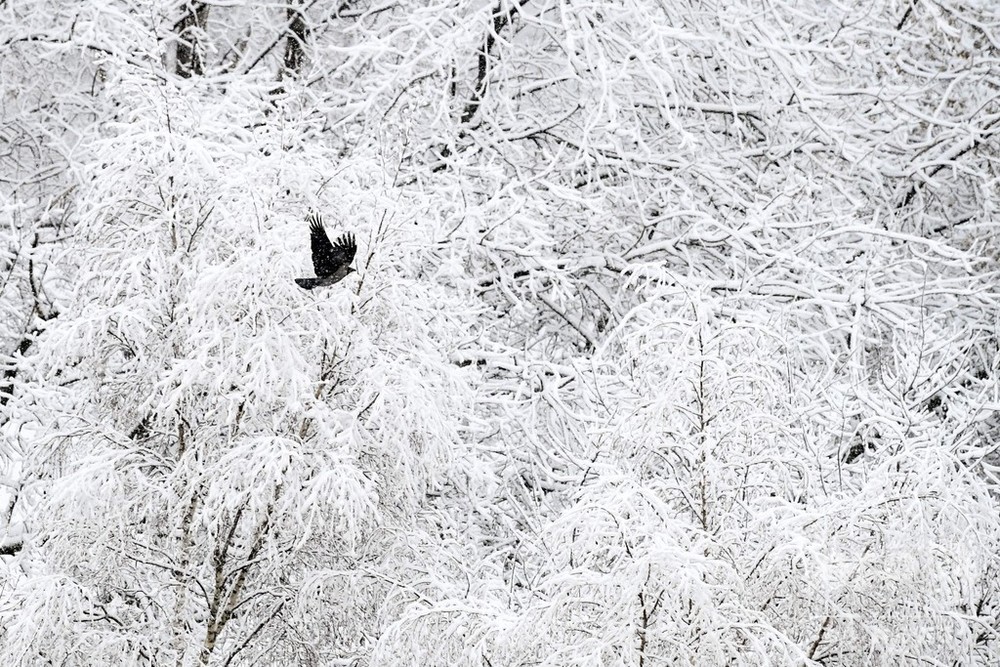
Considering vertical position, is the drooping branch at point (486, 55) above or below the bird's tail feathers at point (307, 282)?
below

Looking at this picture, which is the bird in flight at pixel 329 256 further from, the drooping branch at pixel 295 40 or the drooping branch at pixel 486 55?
the drooping branch at pixel 295 40

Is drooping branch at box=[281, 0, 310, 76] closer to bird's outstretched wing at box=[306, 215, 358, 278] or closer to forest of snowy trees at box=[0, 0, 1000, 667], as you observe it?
forest of snowy trees at box=[0, 0, 1000, 667]

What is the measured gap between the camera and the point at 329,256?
4973mm

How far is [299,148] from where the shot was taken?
6.60 meters

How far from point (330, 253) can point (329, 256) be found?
1 centimetres

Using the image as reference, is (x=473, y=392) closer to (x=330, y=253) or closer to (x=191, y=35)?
(x=330, y=253)

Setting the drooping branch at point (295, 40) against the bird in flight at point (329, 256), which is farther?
the drooping branch at point (295, 40)

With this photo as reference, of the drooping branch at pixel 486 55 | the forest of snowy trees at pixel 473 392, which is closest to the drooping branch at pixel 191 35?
the forest of snowy trees at pixel 473 392

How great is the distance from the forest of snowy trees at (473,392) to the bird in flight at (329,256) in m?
0.16

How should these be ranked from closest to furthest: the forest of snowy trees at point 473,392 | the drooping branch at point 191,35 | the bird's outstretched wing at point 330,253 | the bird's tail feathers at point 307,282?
the forest of snowy trees at point 473,392
the bird's tail feathers at point 307,282
the bird's outstretched wing at point 330,253
the drooping branch at point 191,35

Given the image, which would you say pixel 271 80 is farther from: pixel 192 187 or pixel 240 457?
pixel 240 457

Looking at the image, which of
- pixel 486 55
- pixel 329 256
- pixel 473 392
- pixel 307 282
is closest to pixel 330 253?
pixel 329 256

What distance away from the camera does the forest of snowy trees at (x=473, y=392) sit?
165 inches

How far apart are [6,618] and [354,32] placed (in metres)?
6.21
